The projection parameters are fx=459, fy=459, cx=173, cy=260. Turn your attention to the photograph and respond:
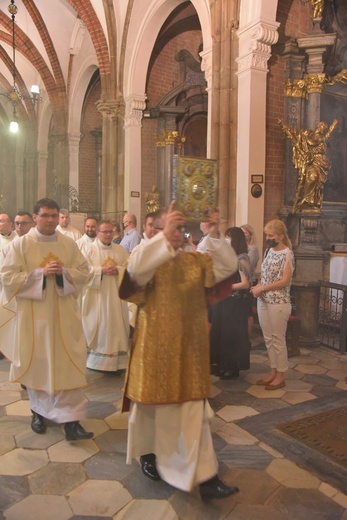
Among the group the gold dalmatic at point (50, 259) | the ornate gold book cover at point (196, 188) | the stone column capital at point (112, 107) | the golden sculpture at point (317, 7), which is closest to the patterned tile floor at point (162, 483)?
the gold dalmatic at point (50, 259)

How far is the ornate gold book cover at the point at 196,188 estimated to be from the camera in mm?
2730

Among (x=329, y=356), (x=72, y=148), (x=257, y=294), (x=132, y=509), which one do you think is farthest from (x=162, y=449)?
(x=72, y=148)

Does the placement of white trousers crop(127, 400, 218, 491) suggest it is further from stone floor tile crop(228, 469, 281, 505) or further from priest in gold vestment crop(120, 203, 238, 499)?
stone floor tile crop(228, 469, 281, 505)

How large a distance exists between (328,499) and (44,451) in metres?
2.05

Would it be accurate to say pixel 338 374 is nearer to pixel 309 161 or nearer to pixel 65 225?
pixel 309 161

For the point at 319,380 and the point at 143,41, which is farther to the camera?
the point at 143,41

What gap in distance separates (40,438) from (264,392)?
7.45 feet

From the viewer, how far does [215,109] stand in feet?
27.3

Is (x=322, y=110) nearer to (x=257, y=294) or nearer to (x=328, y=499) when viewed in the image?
(x=257, y=294)

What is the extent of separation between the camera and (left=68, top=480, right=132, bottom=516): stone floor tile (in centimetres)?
276

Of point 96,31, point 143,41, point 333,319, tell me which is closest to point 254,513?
point 333,319

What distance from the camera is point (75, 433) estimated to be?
12.0ft

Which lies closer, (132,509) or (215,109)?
(132,509)

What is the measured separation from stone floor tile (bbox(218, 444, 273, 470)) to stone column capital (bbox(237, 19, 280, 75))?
6.24 meters
